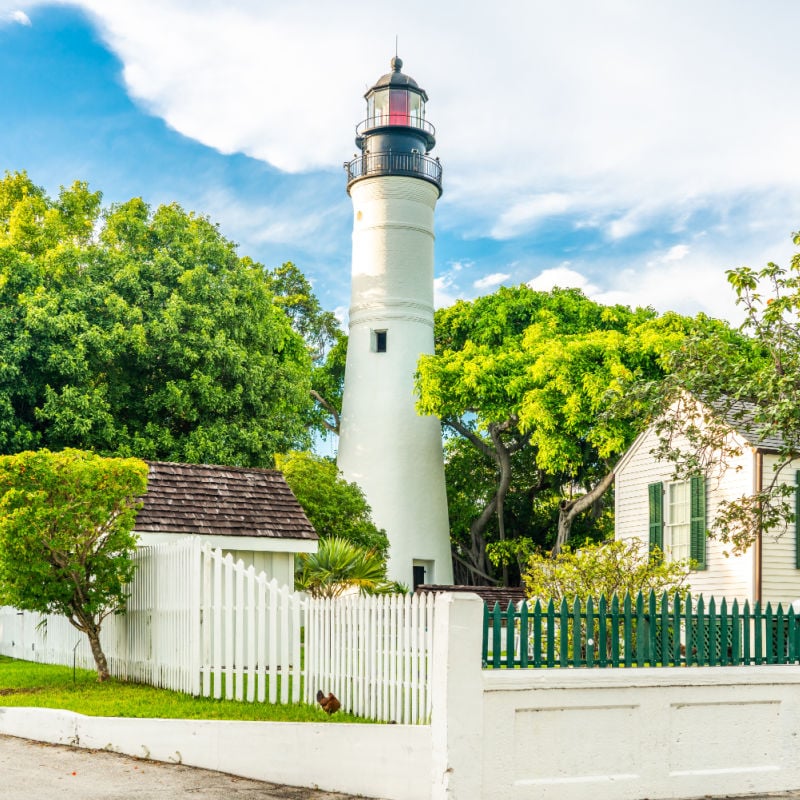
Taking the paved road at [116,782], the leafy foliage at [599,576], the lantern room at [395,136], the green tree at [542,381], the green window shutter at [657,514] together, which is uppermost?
the lantern room at [395,136]

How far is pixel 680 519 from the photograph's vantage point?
75.9 ft

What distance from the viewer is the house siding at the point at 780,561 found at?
20844 mm

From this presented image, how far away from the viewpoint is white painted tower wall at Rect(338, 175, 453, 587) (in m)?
34.7

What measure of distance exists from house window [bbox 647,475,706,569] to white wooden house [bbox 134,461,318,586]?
7.88 meters

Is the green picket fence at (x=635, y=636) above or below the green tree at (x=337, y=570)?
above

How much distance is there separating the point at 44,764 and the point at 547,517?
29623 mm

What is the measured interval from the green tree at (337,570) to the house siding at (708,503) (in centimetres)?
535

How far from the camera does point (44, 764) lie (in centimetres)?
1063

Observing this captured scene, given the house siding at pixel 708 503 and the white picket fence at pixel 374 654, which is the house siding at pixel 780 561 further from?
the white picket fence at pixel 374 654

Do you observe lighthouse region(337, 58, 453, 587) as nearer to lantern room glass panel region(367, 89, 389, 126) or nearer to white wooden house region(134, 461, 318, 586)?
lantern room glass panel region(367, 89, 389, 126)

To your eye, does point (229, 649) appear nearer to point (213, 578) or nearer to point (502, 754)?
point (213, 578)

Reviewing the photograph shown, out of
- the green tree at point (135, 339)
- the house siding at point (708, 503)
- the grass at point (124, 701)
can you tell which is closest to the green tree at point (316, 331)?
the green tree at point (135, 339)

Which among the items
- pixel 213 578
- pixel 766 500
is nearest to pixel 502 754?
pixel 213 578

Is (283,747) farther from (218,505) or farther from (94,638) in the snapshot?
(218,505)
